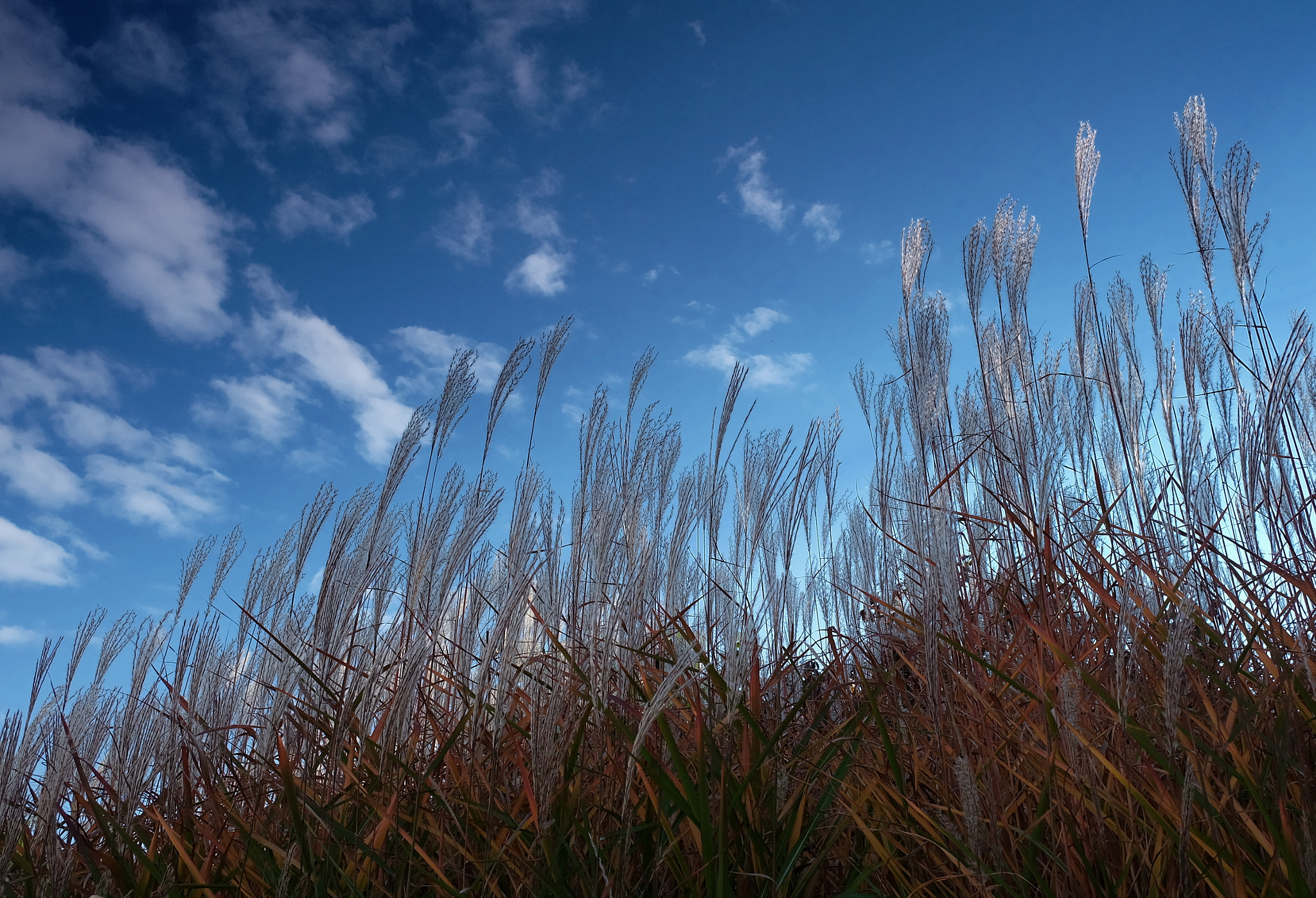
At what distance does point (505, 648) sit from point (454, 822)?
0.44 meters

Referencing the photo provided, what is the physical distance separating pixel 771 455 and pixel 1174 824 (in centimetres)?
146

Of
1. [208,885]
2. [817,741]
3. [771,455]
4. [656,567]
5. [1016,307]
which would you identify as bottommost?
[208,885]

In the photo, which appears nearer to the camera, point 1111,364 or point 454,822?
point 454,822

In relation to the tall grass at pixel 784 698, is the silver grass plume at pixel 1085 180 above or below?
above

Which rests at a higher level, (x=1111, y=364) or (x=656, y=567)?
(x=1111, y=364)

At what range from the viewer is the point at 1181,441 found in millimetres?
2570

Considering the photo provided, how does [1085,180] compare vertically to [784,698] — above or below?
above

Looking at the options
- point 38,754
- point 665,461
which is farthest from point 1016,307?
point 38,754

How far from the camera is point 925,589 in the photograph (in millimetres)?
1867

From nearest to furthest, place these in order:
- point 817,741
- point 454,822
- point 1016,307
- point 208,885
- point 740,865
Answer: point 740,865 → point 208,885 → point 454,822 → point 817,741 → point 1016,307

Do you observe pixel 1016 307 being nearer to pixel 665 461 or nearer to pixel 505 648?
pixel 665 461

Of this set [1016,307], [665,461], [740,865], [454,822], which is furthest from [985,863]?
[1016,307]

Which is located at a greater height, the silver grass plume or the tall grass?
the silver grass plume

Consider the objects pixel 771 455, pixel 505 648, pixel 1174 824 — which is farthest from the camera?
pixel 771 455
